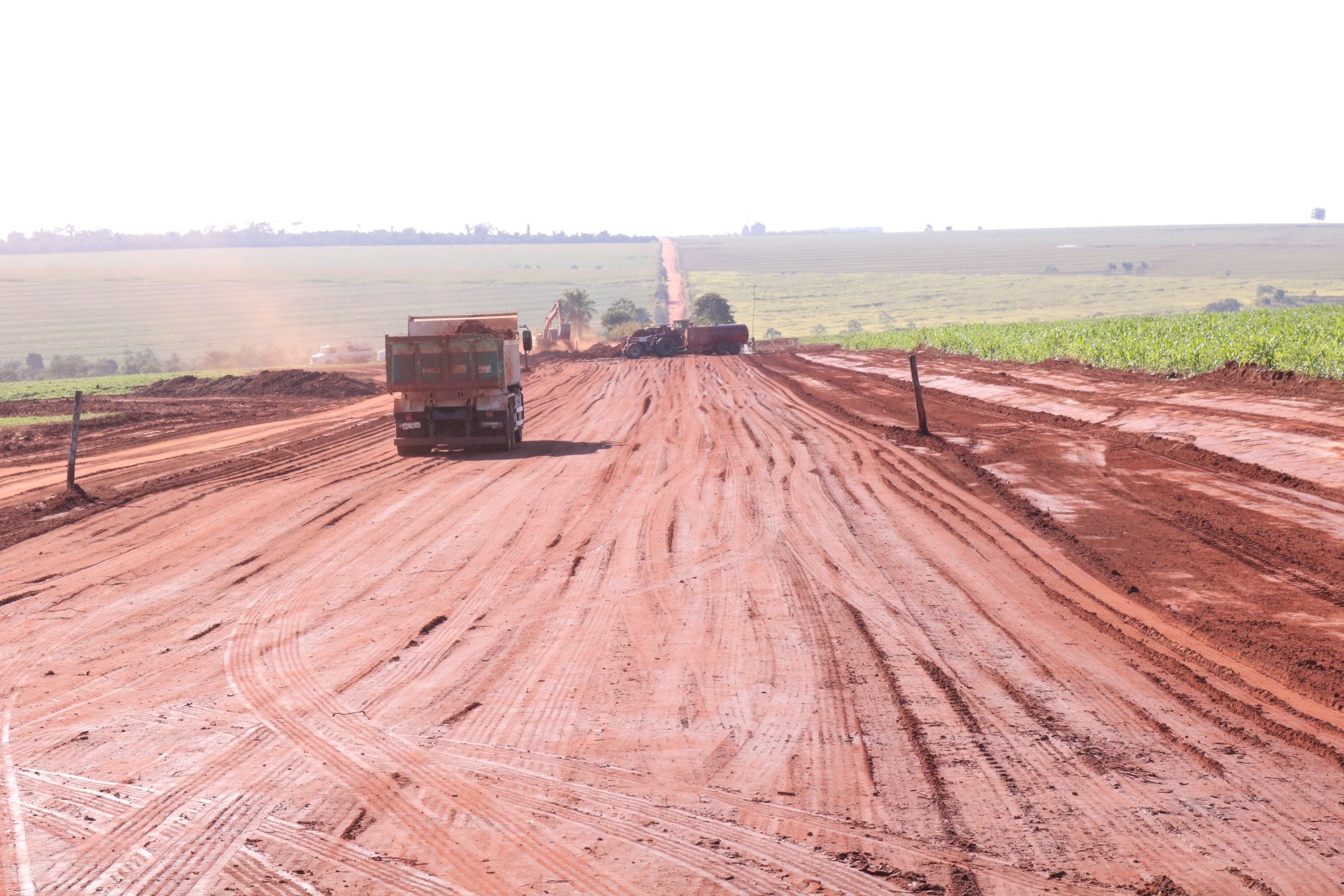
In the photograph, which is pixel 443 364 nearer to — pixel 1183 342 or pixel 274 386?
pixel 1183 342

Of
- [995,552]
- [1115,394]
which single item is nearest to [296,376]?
[1115,394]

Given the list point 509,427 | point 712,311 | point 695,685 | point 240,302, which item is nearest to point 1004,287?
point 712,311

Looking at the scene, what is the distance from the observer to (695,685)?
8.16 meters

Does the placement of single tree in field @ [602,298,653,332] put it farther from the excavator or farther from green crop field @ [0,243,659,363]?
the excavator

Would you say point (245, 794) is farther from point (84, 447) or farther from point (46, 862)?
point (84, 447)

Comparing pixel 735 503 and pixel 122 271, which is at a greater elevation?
pixel 122 271

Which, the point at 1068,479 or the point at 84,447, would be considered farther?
the point at 84,447

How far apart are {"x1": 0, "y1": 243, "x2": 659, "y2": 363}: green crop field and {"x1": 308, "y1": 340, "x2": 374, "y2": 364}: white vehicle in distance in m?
6.96

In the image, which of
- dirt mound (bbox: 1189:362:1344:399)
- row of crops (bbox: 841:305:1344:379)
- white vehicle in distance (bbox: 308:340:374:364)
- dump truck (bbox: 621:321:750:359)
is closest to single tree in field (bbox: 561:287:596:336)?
white vehicle in distance (bbox: 308:340:374:364)

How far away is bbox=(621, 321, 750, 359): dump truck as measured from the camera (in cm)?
6394

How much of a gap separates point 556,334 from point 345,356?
13476 mm

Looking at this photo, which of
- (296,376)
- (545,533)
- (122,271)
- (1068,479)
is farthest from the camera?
(122,271)

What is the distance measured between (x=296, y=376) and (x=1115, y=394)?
3188 centimetres

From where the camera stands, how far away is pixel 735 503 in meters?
15.5
